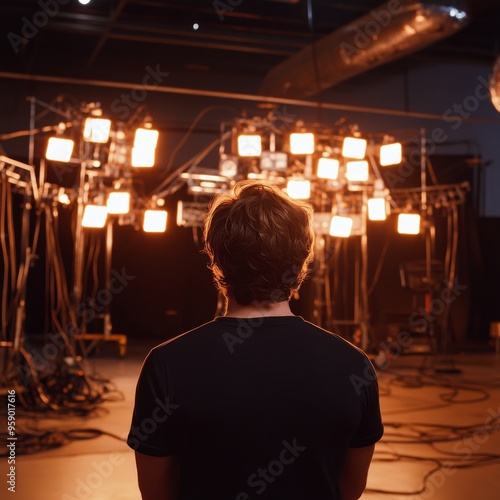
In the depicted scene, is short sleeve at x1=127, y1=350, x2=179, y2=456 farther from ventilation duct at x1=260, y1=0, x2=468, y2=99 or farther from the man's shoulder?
ventilation duct at x1=260, y1=0, x2=468, y2=99

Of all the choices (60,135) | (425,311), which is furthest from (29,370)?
(425,311)

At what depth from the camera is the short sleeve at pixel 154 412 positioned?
47.5 inches

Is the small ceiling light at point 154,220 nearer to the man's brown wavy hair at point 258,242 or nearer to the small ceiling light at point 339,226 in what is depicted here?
the small ceiling light at point 339,226

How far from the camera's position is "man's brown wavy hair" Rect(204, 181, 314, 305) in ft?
4.25

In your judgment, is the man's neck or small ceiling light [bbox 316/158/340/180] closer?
the man's neck

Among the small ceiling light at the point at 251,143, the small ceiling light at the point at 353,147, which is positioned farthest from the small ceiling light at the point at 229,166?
the small ceiling light at the point at 353,147

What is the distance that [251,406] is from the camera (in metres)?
1.21

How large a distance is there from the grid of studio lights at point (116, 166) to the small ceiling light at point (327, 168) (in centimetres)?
149

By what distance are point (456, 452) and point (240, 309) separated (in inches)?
122

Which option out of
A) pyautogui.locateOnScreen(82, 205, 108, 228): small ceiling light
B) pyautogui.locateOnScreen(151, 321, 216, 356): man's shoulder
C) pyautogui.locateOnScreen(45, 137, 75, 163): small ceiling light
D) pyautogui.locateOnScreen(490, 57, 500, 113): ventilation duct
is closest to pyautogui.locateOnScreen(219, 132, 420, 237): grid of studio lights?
pyautogui.locateOnScreen(82, 205, 108, 228): small ceiling light

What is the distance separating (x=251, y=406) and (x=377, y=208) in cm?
596

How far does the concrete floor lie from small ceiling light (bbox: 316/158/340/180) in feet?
6.40

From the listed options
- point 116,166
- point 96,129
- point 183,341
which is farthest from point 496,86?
point 183,341

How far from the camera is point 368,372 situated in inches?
51.9
